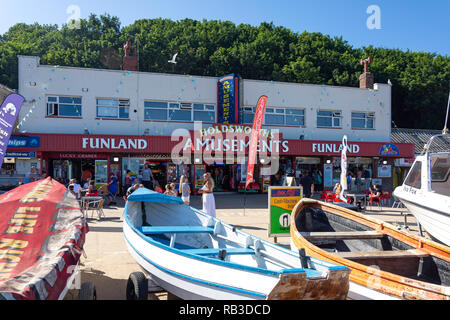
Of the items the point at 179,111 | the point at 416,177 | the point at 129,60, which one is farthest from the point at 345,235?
the point at 129,60

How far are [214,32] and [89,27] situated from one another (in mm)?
15856

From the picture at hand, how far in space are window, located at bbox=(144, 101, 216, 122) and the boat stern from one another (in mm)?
18138

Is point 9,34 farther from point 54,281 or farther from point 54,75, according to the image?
point 54,281

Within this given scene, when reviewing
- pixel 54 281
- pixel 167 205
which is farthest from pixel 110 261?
pixel 54 281

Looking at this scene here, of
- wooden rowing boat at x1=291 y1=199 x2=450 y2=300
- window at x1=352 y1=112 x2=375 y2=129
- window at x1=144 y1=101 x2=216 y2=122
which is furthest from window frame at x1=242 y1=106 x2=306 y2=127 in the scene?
wooden rowing boat at x1=291 y1=199 x2=450 y2=300

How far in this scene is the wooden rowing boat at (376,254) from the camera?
4098mm

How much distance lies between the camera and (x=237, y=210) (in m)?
15.1

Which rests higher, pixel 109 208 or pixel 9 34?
pixel 9 34

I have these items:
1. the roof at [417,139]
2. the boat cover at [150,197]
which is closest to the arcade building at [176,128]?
the roof at [417,139]

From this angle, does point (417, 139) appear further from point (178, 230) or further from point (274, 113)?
point (178, 230)

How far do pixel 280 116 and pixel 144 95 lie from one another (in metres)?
9.02

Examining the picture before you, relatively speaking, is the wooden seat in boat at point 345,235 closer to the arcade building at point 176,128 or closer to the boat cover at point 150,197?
the boat cover at point 150,197

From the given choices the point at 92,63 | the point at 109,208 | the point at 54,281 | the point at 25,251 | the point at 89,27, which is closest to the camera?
the point at 54,281

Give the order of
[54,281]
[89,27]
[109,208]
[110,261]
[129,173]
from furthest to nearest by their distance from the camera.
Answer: [89,27], [129,173], [109,208], [110,261], [54,281]
